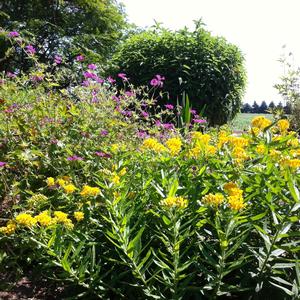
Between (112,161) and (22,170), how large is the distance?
2.99 feet

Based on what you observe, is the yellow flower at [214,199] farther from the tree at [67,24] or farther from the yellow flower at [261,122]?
the tree at [67,24]

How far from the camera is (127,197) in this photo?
6.64ft

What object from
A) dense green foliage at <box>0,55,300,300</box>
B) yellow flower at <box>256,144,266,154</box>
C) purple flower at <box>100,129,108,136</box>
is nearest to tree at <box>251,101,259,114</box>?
purple flower at <box>100,129,108,136</box>

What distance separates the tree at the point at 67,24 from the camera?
1406 centimetres

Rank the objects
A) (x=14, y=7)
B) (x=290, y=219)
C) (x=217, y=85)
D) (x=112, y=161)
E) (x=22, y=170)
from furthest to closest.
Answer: (x=14, y=7)
(x=217, y=85)
(x=22, y=170)
(x=112, y=161)
(x=290, y=219)

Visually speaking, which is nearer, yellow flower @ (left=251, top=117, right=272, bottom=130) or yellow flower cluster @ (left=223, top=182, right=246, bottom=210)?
yellow flower cluster @ (left=223, top=182, right=246, bottom=210)

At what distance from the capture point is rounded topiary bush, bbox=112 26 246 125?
607 centimetres

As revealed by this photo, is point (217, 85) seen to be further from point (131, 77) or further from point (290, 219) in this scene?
point (290, 219)

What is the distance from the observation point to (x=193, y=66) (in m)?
6.09

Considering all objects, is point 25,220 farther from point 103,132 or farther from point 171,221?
point 103,132

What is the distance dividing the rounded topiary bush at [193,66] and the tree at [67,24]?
7518 mm

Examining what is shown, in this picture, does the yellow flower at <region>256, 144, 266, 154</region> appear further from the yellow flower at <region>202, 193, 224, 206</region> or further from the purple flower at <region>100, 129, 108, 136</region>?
the purple flower at <region>100, 129, 108, 136</region>

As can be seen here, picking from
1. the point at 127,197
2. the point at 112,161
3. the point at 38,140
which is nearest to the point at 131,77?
the point at 38,140

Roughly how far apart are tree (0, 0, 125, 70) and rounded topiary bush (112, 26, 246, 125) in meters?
7.52
